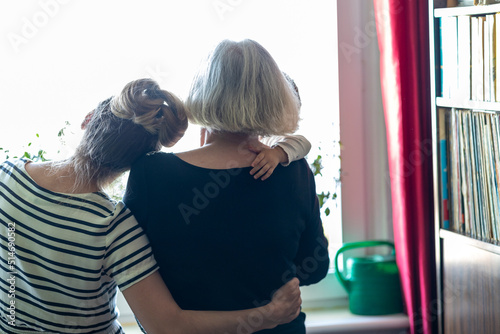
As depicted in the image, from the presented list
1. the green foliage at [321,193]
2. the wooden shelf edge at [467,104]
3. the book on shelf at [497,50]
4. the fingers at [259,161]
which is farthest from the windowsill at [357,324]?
the fingers at [259,161]

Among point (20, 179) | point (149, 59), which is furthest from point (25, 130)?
point (20, 179)

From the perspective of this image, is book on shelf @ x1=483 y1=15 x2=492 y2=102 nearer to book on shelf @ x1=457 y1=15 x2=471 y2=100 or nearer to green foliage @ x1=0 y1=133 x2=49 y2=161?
book on shelf @ x1=457 y1=15 x2=471 y2=100

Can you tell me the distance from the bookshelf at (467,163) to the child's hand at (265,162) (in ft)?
2.24

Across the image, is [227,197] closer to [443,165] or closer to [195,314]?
[195,314]

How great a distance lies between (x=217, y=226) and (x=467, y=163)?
2.94 ft

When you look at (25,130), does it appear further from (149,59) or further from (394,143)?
(394,143)

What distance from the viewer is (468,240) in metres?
1.74

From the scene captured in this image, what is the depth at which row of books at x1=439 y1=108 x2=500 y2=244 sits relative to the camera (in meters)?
1.65

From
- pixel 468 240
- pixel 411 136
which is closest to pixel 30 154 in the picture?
pixel 411 136

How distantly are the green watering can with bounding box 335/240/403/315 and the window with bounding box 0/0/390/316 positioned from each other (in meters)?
0.29

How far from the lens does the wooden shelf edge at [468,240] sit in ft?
5.33

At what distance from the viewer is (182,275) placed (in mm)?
1236

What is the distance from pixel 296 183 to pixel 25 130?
1209 mm

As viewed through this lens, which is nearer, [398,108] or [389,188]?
[398,108]
